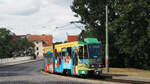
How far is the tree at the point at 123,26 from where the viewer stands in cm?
3284

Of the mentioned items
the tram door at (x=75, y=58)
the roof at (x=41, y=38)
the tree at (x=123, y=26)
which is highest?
the roof at (x=41, y=38)

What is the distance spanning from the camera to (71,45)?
20.9m

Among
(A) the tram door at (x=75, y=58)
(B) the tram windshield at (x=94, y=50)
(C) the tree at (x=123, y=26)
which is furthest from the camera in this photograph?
(C) the tree at (x=123, y=26)

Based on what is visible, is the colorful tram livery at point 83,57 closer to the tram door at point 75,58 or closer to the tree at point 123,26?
the tram door at point 75,58

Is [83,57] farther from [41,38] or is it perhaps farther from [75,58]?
[41,38]

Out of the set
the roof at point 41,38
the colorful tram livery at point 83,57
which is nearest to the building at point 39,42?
the roof at point 41,38

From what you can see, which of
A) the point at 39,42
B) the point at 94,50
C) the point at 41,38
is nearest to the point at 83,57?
the point at 94,50

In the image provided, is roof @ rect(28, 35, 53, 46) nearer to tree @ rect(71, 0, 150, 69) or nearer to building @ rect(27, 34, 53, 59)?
building @ rect(27, 34, 53, 59)

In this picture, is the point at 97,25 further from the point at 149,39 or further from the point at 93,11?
the point at 149,39

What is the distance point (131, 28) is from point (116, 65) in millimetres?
9370

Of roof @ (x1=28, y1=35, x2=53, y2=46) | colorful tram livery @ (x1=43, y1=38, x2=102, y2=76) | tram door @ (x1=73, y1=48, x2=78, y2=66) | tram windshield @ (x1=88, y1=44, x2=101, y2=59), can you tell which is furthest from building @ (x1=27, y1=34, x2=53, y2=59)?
tram windshield @ (x1=88, y1=44, x2=101, y2=59)

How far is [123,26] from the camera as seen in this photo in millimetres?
33969

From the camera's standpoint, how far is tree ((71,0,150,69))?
3284cm

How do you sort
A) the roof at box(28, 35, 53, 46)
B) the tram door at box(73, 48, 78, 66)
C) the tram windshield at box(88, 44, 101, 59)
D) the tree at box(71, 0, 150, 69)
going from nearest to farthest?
the tram windshield at box(88, 44, 101, 59) → the tram door at box(73, 48, 78, 66) → the tree at box(71, 0, 150, 69) → the roof at box(28, 35, 53, 46)
